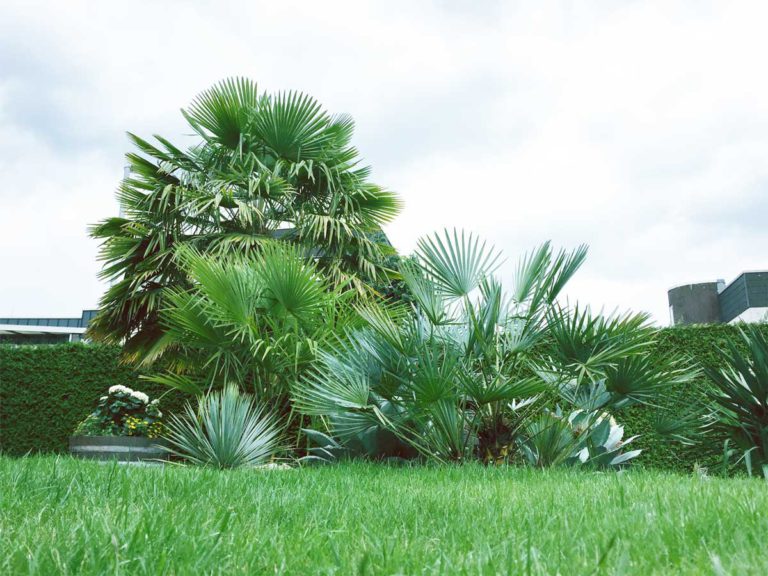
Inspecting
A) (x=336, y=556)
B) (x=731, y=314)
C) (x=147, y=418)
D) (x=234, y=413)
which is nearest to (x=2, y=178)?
(x=147, y=418)

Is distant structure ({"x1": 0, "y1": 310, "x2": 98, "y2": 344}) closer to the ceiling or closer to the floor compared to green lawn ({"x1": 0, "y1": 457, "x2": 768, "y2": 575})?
closer to the ceiling

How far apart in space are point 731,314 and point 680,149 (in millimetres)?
8216

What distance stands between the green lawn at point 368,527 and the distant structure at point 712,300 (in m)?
11.0

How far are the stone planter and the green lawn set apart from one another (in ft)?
12.5

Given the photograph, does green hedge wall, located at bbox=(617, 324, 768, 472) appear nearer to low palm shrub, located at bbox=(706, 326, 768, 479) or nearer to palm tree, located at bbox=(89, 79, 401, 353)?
low palm shrub, located at bbox=(706, 326, 768, 479)

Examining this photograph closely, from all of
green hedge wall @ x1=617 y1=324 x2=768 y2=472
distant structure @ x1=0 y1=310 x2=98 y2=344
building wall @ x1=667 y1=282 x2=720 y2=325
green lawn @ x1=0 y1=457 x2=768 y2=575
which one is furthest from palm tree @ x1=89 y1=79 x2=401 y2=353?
distant structure @ x1=0 y1=310 x2=98 y2=344

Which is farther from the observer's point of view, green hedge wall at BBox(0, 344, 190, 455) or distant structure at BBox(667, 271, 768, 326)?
distant structure at BBox(667, 271, 768, 326)

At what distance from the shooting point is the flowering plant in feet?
22.1

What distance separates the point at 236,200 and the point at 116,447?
3070 millimetres

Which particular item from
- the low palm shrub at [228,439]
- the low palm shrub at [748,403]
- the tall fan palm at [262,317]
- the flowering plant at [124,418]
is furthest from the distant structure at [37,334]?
the low palm shrub at [748,403]

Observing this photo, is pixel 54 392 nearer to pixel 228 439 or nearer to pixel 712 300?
pixel 228 439

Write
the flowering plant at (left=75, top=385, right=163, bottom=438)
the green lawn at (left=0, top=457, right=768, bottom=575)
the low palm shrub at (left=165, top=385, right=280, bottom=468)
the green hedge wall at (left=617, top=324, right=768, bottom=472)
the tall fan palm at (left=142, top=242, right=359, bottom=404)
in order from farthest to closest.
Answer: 1. the green hedge wall at (left=617, top=324, right=768, bottom=472)
2. the flowering plant at (left=75, top=385, right=163, bottom=438)
3. the tall fan palm at (left=142, top=242, right=359, bottom=404)
4. the low palm shrub at (left=165, top=385, right=280, bottom=468)
5. the green lawn at (left=0, top=457, right=768, bottom=575)

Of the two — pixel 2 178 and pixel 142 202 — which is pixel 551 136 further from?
pixel 2 178

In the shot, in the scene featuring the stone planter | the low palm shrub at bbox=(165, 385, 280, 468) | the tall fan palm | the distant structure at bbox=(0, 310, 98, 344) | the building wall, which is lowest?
the stone planter
